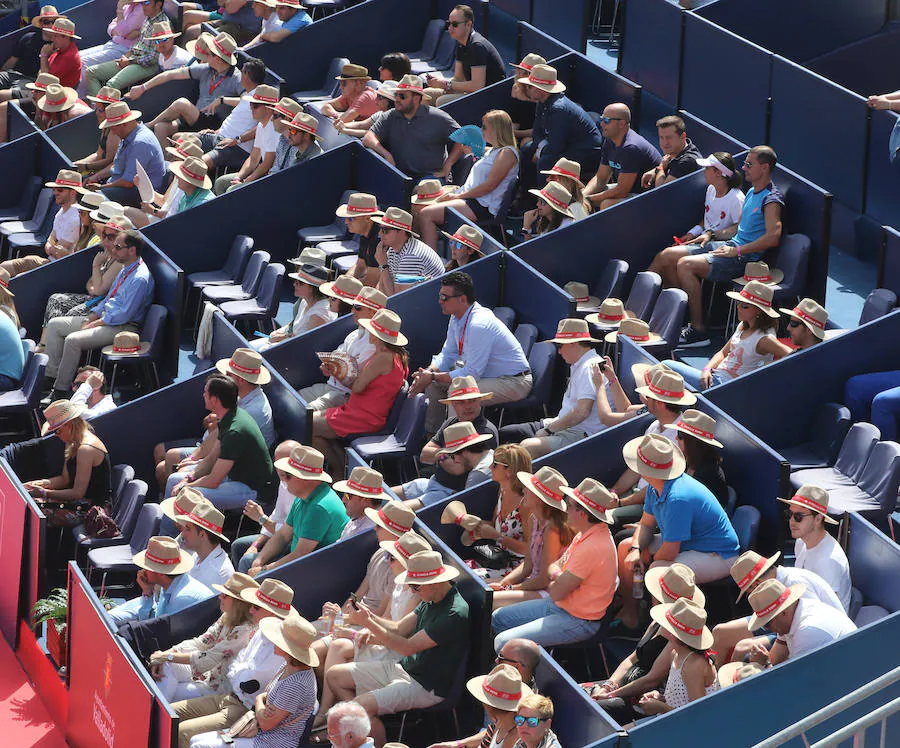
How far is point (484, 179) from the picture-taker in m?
13.9

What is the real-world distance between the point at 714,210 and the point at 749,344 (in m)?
2.02

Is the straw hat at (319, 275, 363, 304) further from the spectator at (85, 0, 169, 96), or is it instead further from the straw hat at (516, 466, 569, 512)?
the spectator at (85, 0, 169, 96)

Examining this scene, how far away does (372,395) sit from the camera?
37.9ft

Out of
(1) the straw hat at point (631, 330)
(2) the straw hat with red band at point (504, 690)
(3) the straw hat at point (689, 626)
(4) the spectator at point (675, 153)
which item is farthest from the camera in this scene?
(4) the spectator at point (675, 153)

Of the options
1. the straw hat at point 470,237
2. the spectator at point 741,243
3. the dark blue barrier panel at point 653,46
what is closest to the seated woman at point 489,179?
the straw hat at point 470,237

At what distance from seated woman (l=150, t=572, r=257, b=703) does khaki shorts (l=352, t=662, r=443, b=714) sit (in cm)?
74

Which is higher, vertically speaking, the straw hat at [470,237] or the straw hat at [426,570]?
the straw hat at [426,570]

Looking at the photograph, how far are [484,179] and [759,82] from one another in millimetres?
2643

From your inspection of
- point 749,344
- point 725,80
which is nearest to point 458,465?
point 749,344

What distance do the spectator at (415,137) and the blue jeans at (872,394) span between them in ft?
16.4

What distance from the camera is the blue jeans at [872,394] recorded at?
10.6m

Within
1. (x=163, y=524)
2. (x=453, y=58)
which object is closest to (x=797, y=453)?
(x=163, y=524)

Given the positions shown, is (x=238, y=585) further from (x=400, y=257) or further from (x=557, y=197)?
(x=557, y=197)

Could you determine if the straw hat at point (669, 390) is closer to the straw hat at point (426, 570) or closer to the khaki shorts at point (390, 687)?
the straw hat at point (426, 570)
